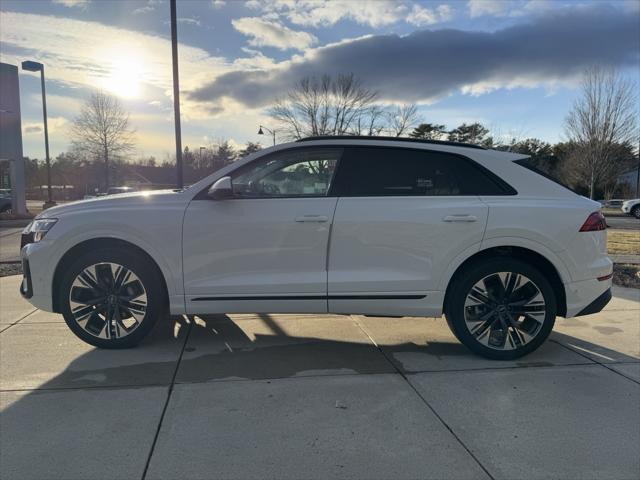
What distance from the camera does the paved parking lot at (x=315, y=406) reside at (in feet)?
8.62

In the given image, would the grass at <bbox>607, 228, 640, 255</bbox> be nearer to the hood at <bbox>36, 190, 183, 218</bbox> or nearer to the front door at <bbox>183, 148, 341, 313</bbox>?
the front door at <bbox>183, 148, 341, 313</bbox>

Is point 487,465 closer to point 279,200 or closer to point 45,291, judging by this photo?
point 279,200

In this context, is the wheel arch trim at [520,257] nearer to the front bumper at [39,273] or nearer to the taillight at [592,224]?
the taillight at [592,224]

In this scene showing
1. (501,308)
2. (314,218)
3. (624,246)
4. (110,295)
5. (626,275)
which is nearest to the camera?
(314,218)

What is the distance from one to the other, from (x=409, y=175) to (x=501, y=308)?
1.35 metres

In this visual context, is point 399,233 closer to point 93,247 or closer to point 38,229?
point 93,247

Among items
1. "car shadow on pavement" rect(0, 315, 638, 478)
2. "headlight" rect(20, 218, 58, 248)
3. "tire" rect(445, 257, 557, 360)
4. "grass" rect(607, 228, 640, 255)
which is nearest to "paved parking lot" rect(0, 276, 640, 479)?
"car shadow on pavement" rect(0, 315, 638, 478)

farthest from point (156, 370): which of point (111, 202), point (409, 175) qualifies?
point (409, 175)

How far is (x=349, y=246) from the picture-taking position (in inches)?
157

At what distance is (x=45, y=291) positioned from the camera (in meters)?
4.16

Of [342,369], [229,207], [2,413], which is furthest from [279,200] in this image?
[2,413]

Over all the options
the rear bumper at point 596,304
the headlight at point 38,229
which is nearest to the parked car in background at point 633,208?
the rear bumper at point 596,304

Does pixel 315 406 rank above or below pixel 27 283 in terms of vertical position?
below

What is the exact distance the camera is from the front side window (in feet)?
13.5
